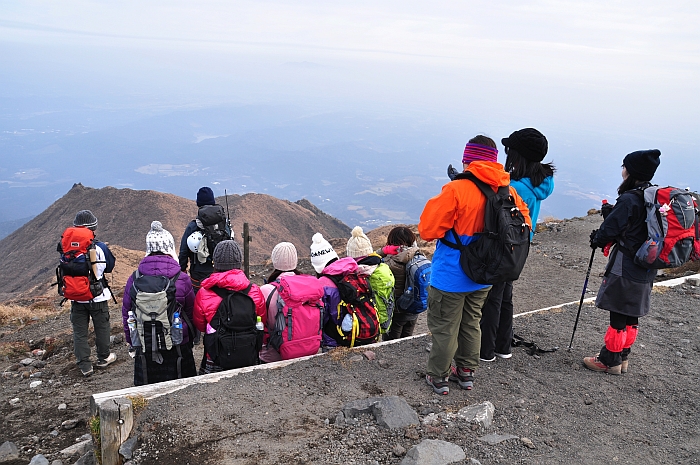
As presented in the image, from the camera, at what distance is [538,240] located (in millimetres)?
16312

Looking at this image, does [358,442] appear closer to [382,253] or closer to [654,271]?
[382,253]

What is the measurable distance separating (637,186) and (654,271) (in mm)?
899

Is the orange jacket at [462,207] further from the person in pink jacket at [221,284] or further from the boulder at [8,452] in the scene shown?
the boulder at [8,452]

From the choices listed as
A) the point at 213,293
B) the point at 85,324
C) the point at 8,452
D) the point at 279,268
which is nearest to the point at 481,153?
the point at 279,268

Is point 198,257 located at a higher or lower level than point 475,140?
lower

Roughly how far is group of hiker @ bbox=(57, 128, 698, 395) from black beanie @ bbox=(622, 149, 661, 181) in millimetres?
10

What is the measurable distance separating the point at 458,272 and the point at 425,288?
4.84ft

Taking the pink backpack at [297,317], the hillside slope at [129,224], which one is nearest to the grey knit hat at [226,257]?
the pink backpack at [297,317]

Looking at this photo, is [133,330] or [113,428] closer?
[113,428]

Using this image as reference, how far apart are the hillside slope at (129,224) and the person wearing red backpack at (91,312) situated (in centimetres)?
1928

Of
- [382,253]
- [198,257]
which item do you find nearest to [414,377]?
[382,253]

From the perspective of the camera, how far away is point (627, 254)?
4.74 metres

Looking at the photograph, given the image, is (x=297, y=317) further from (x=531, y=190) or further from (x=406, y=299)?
(x=531, y=190)

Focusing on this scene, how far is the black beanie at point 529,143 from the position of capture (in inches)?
179
